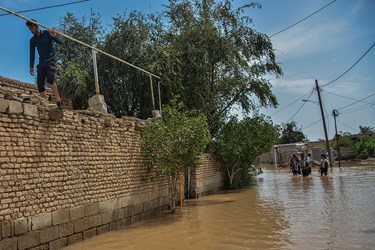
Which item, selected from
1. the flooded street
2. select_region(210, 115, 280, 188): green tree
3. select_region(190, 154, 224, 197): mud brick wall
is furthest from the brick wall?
select_region(210, 115, 280, 188): green tree

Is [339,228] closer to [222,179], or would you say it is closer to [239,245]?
[239,245]

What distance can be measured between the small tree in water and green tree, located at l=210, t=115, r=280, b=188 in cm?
706

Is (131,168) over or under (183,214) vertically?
over

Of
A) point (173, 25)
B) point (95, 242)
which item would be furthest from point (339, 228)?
point (173, 25)

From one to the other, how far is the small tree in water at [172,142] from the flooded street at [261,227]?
5.87ft

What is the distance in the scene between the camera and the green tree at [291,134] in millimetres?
73438

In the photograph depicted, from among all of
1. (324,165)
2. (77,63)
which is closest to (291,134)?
(324,165)

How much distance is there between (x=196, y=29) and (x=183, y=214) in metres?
10.5

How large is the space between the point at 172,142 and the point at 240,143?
27.2 feet

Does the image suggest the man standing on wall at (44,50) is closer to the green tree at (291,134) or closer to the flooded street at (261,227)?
the flooded street at (261,227)

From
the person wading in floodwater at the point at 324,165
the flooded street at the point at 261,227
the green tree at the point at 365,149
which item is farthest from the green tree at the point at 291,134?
the flooded street at the point at 261,227

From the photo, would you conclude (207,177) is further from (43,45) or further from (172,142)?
(43,45)

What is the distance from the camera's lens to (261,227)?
9.84m

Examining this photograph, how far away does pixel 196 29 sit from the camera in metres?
19.4
